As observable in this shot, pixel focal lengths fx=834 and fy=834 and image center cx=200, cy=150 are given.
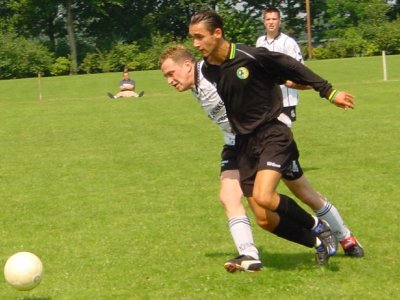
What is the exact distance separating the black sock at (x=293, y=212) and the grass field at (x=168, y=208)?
0.38m

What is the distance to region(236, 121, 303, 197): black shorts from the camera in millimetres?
6539

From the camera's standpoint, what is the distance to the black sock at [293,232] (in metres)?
6.79

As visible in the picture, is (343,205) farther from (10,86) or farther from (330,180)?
(10,86)

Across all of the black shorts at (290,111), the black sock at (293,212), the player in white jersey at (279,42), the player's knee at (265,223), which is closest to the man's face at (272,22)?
the player in white jersey at (279,42)

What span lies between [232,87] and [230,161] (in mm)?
867

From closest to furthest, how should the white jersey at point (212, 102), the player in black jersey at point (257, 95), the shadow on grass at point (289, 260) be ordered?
the player in black jersey at point (257, 95) < the white jersey at point (212, 102) < the shadow on grass at point (289, 260)

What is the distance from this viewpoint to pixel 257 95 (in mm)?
6594

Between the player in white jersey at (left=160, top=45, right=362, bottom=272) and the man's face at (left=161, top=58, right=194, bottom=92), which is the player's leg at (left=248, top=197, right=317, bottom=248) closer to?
the player in white jersey at (left=160, top=45, right=362, bottom=272)

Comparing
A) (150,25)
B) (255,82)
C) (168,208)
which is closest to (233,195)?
(255,82)

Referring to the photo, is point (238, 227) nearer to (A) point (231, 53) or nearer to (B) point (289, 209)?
(B) point (289, 209)

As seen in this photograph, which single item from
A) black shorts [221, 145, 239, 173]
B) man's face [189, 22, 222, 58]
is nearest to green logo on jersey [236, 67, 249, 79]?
man's face [189, 22, 222, 58]

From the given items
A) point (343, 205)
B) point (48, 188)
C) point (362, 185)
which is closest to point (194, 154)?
point (48, 188)

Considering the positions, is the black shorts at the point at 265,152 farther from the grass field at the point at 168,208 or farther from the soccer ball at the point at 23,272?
the soccer ball at the point at 23,272

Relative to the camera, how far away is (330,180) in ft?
38.9
